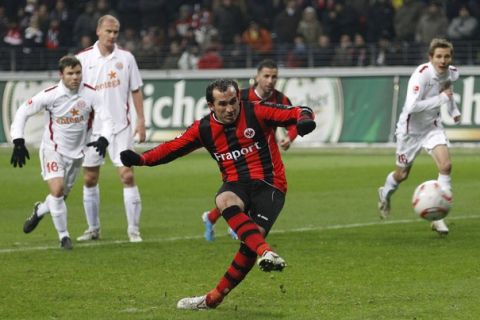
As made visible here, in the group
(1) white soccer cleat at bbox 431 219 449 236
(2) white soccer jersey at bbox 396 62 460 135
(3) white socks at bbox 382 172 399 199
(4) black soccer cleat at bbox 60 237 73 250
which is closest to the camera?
(4) black soccer cleat at bbox 60 237 73 250

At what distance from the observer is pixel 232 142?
29.4 ft

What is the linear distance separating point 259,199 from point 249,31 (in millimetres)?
20669

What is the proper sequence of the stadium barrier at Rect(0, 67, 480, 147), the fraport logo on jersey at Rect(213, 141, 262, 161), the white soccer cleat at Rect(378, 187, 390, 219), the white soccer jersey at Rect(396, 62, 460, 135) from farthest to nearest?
the stadium barrier at Rect(0, 67, 480, 147), the white soccer cleat at Rect(378, 187, 390, 219), the white soccer jersey at Rect(396, 62, 460, 135), the fraport logo on jersey at Rect(213, 141, 262, 161)

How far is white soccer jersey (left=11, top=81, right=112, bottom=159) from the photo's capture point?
508 inches

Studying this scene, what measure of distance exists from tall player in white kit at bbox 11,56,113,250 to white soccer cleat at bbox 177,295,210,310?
4.07m

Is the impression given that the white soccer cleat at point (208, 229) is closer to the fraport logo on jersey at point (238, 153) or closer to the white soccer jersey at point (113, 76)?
the white soccer jersey at point (113, 76)

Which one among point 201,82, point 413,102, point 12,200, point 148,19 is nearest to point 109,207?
point 12,200

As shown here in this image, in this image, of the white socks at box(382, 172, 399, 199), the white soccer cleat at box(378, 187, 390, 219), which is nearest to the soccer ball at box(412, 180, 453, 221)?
the white socks at box(382, 172, 399, 199)

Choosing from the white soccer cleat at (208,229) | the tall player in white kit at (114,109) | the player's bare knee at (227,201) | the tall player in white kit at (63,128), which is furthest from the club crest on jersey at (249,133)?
the tall player in white kit at (114,109)

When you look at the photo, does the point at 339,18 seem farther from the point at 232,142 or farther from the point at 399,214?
the point at 232,142

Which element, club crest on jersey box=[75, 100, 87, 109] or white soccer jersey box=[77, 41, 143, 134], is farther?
white soccer jersey box=[77, 41, 143, 134]

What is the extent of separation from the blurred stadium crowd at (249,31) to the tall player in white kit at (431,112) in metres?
13.1

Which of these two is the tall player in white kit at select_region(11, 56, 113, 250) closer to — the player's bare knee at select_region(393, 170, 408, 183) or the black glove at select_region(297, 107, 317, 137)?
the player's bare knee at select_region(393, 170, 408, 183)

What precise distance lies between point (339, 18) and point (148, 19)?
5510 mm
